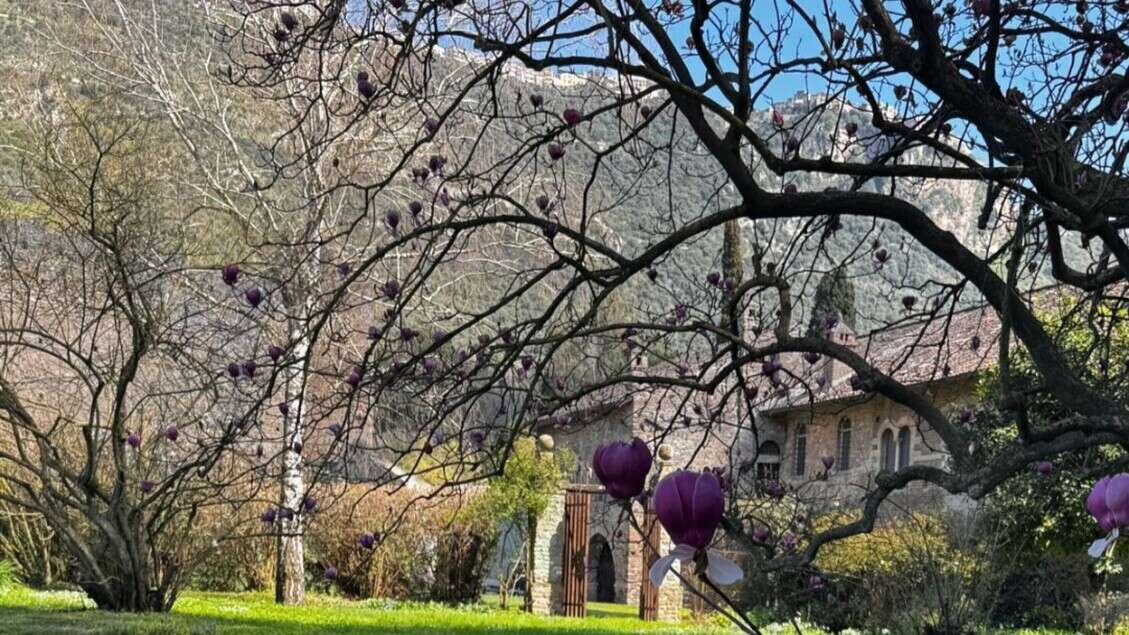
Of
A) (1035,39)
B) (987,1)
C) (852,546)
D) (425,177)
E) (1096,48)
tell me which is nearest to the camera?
(987,1)

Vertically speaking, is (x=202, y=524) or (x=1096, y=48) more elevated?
(x=1096, y=48)

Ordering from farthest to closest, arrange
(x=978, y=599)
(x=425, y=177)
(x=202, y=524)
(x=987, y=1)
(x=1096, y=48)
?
(x=202, y=524), (x=978, y=599), (x=1096, y=48), (x=425, y=177), (x=987, y=1)

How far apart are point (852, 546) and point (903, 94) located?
1240 cm

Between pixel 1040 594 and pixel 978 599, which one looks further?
pixel 1040 594

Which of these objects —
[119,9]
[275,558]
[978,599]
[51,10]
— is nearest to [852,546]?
[978,599]

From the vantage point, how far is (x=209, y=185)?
57.9ft

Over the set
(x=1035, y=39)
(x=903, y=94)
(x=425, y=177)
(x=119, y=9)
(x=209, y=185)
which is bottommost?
(x=425, y=177)

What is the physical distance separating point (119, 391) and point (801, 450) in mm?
22158

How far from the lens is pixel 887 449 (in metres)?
25.5

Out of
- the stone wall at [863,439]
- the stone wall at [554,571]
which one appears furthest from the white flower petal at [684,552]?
the stone wall at [863,439]

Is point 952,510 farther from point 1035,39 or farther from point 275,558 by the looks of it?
point 1035,39

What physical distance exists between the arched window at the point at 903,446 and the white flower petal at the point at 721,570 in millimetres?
23918

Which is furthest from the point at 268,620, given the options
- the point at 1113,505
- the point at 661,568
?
the point at 661,568

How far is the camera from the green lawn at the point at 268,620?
8094 mm
